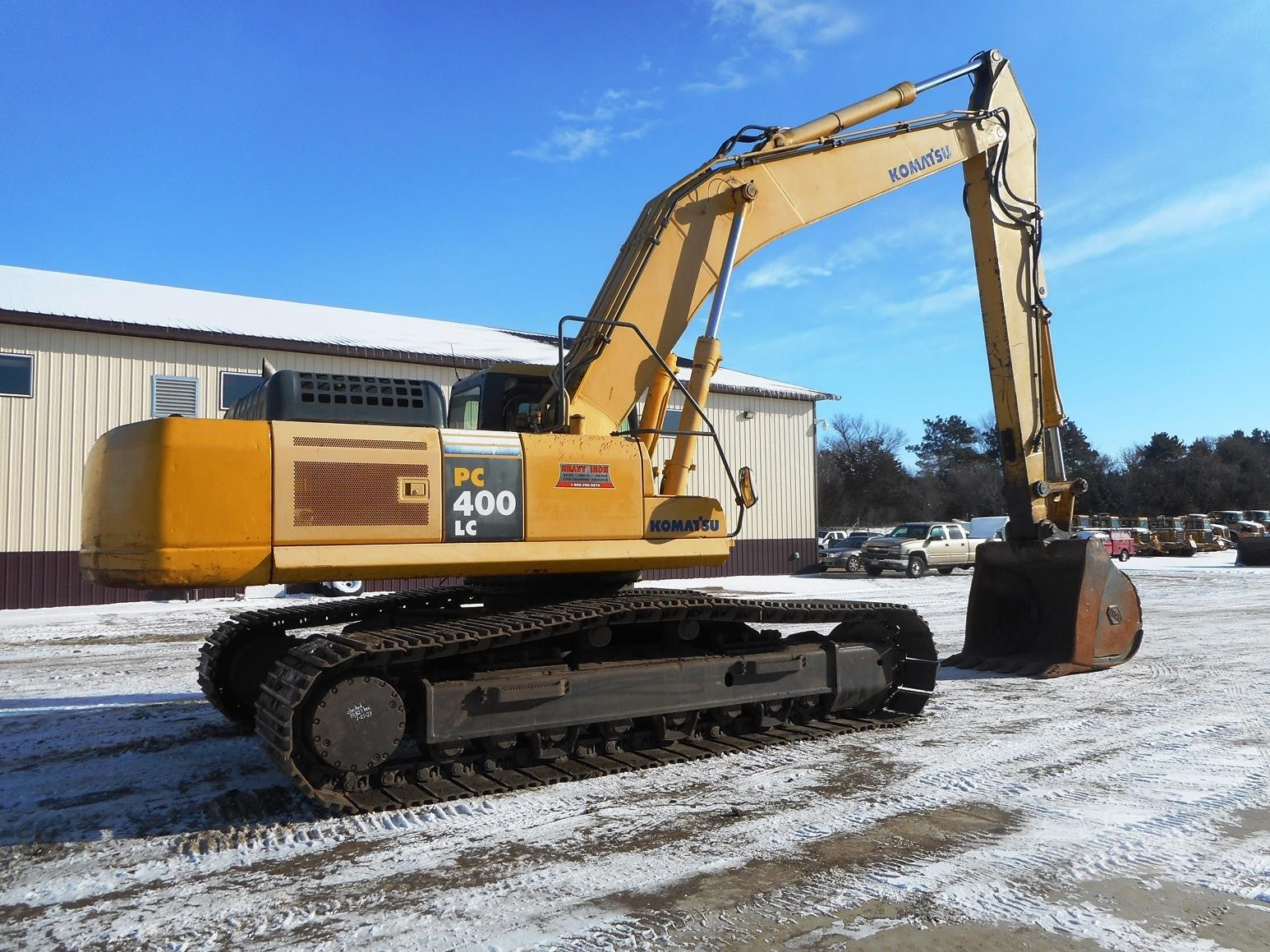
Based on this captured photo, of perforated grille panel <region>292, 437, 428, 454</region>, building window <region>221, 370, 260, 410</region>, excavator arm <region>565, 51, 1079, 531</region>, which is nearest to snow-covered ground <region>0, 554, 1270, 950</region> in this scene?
perforated grille panel <region>292, 437, 428, 454</region>

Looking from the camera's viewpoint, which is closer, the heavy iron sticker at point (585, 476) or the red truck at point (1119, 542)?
the heavy iron sticker at point (585, 476)

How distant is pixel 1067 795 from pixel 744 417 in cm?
2127

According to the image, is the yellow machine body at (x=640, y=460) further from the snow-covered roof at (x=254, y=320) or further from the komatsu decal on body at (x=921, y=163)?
the snow-covered roof at (x=254, y=320)

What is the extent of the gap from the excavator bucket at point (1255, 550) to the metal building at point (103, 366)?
1913cm

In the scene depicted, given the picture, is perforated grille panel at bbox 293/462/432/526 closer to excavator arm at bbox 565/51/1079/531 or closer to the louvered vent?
excavator arm at bbox 565/51/1079/531

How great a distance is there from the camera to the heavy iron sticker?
5867 millimetres

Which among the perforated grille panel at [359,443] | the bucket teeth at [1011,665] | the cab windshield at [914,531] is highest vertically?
the perforated grille panel at [359,443]

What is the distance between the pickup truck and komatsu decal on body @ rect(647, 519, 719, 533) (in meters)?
22.4

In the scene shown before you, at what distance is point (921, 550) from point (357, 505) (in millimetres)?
25160

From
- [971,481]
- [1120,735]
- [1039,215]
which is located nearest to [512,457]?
[1120,735]

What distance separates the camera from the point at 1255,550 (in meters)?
30.3

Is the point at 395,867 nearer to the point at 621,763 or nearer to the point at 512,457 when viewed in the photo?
the point at 621,763

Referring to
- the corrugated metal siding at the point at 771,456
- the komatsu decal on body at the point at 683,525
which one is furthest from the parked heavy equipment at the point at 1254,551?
the komatsu decal on body at the point at 683,525

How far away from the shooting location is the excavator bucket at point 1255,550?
30.1 m
